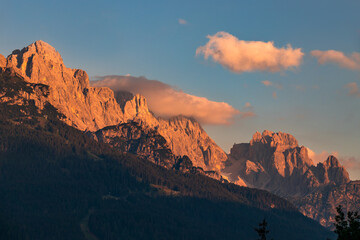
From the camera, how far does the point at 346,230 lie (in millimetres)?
120250

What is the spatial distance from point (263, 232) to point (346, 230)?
17796 mm

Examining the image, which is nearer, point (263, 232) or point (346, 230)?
point (263, 232)

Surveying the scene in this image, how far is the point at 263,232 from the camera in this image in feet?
367
